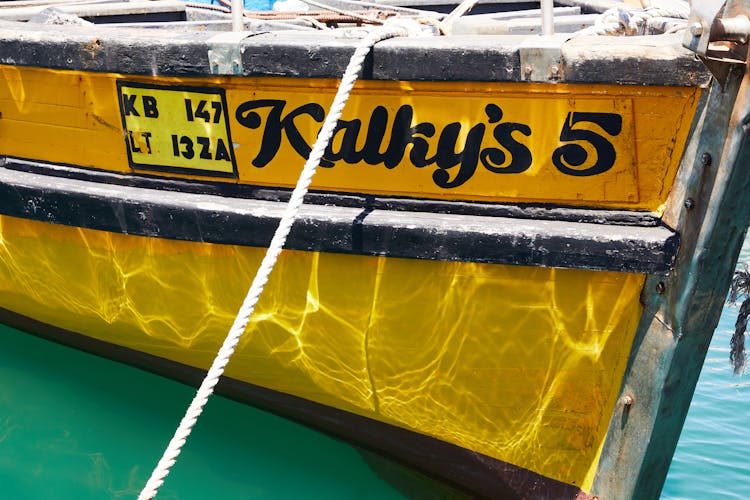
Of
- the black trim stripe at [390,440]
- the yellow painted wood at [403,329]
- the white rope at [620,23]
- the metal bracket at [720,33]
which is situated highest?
the metal bracket at [720,33]

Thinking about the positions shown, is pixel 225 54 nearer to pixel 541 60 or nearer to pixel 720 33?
pixel 541 60

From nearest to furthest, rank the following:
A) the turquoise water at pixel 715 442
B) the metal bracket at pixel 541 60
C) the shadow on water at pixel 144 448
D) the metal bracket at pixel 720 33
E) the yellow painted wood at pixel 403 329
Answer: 1. the metal bracket at pixel 720 33
2. the metal bracket at pixel 541 60
3. the yellow painted wood at pixel 403 329
4. the shadow on water at pixel 144 448
5. the turquoise water at pixel 715 442

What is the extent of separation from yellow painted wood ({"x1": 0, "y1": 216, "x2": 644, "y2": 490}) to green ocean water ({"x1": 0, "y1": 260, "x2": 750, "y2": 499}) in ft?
1.04

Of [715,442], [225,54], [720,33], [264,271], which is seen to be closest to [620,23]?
[720,33]

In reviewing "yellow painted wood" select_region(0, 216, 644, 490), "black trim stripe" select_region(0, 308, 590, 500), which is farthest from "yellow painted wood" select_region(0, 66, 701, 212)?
"black trim stripe" select_region(0, 308, 590, 500)

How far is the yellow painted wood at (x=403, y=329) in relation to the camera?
246 cm

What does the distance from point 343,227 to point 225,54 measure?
2.15ft

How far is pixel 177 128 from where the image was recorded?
269 cm

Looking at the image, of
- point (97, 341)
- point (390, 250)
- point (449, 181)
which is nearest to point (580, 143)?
point (449, 181)

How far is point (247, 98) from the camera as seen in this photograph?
2543 mm

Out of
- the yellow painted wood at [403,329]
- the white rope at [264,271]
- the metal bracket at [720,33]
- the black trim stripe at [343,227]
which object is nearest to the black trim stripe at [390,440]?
the yellow painted wood at [403,329]

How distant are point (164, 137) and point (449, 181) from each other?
101cm

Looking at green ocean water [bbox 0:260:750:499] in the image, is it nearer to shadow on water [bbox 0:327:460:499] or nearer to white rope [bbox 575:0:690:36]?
shadow on water [bbox 0:327:460:499]

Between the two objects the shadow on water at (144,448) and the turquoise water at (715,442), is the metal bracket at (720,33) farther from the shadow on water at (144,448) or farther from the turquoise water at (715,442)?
the turquoise water at (715,442)
